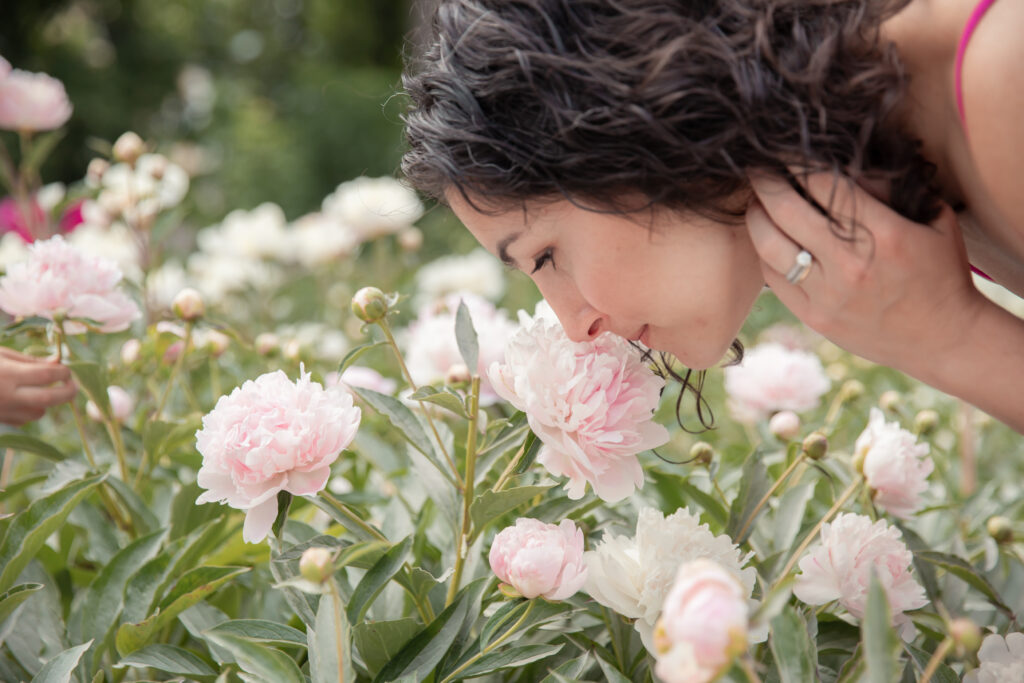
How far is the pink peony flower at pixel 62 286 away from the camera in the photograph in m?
0.97

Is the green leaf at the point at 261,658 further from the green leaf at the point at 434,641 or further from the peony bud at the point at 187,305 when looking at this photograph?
the peony bud at the point at 187,305

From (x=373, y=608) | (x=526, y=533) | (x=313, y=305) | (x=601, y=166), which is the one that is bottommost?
(x=313, y=305)

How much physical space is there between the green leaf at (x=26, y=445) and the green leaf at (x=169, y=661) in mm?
312

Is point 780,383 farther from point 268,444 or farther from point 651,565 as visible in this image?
point 268,444

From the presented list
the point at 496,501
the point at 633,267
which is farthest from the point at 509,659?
the point at 633,267

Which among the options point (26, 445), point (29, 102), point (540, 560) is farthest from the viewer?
point (29, 102)

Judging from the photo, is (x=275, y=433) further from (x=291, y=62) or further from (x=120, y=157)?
(x=291, y=62)

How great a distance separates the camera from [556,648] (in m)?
0.72

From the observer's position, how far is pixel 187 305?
1.06 m

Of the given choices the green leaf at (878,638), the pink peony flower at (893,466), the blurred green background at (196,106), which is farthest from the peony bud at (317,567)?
the blurred green background at (196,106)

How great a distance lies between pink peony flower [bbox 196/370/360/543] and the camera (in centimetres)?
69

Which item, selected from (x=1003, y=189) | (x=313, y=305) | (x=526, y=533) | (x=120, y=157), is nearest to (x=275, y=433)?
(x=526, y=533)

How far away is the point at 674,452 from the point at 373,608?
3.24ft

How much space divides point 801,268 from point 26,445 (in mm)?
865
